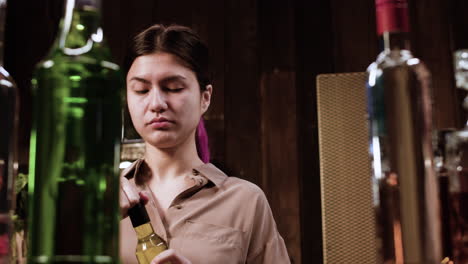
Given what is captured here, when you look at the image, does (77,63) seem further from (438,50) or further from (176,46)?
(438,50)

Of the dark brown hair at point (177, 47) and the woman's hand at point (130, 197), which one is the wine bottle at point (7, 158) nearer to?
the woman's hand at point (130, 197)

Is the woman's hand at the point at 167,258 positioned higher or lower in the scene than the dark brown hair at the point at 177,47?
lower

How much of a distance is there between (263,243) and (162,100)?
358 mm

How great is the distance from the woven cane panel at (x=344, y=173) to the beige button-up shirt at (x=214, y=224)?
0.59ft

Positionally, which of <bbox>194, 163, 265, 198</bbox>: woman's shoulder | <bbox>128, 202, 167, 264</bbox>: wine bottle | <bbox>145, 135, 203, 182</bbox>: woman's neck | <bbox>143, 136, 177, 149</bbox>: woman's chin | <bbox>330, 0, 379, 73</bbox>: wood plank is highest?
<bbox>330, 0, 379, 73</bbox>: wood plank

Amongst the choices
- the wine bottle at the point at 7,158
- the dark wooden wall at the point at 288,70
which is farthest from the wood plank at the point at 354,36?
the wine bottle at the point at 7,158

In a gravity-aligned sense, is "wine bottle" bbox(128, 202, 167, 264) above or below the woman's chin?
below

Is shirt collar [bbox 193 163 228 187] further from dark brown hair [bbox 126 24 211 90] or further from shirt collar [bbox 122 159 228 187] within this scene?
dark brown hair [bbox 126 24 211 90]

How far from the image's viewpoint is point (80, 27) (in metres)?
0.38

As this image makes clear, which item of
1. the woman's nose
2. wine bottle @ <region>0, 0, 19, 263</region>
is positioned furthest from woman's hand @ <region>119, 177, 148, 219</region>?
the woman's nose

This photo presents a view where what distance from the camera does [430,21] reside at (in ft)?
7.16

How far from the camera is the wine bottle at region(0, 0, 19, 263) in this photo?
385mm

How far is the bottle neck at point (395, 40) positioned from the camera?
17.2 inches

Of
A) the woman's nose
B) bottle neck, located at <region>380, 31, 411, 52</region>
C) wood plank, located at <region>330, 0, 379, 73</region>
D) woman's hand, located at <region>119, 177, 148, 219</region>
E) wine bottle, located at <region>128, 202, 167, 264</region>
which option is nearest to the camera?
bottle neck, located at <region>380, 31, 411, 52</region>
